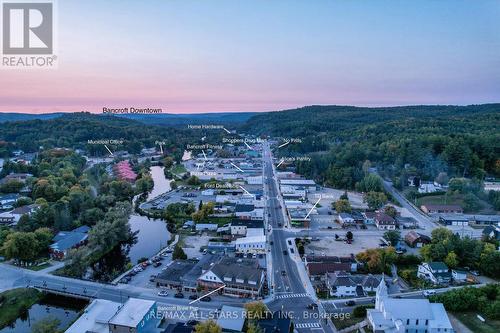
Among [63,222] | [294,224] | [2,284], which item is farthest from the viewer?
[294,224]

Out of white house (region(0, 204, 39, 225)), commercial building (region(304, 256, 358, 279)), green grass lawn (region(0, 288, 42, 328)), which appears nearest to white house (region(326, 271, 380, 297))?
commercial building (region(304, 256, 358, 279))

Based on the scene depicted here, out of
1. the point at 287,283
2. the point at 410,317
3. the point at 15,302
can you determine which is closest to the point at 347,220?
the point at 287,283

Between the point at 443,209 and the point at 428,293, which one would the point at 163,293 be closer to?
the point at 428,293

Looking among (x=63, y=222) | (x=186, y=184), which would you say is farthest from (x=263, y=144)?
(x=63, y=222)

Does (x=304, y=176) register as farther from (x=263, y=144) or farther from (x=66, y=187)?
(x=263, y=144)

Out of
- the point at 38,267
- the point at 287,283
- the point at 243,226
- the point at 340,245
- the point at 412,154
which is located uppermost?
the point at 412,154

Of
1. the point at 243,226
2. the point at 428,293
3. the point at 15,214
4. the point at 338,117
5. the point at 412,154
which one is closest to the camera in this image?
the point at 428,293
